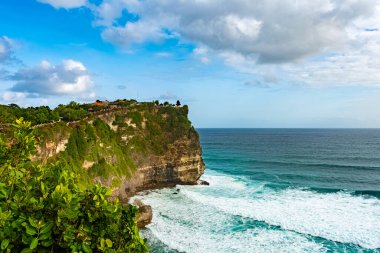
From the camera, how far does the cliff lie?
3919cm

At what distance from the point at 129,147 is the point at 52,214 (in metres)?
46.2

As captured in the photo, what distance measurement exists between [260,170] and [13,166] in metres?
66.0

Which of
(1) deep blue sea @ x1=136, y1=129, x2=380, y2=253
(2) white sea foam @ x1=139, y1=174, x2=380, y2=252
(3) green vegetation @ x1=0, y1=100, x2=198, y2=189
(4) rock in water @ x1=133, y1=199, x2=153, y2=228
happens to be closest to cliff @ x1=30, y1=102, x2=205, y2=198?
(3) green vegetation @ x1=0, y1=100, x2=198, y2=189

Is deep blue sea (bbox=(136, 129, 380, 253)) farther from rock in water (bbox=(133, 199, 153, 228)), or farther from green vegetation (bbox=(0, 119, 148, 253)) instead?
green vegetation (bbox=(0, 119, 148, 253))

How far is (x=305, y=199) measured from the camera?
4500cm

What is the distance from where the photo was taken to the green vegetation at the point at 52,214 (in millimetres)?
5750

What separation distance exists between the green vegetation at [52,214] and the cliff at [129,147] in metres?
28.8

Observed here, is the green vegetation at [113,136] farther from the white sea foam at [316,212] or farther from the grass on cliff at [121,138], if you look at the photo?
the white sea foam at [316,212]

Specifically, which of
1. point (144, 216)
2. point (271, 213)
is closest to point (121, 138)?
point (144, 216)

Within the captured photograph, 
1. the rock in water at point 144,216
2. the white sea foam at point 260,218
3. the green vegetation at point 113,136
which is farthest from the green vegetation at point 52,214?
the rock in water at point 144,216

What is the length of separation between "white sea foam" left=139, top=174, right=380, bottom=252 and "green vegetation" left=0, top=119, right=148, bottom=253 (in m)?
23.2

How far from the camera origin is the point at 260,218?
36281 millimetres

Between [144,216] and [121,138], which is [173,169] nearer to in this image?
[121,138]

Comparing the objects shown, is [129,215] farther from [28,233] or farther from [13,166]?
[13,166]
